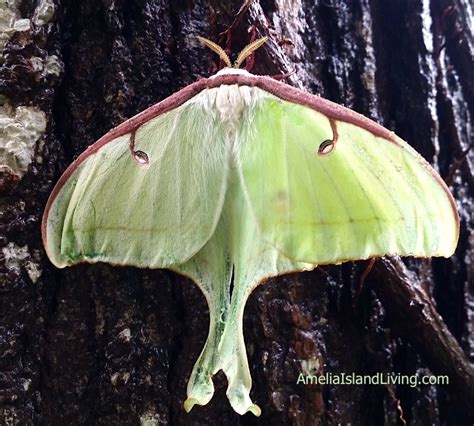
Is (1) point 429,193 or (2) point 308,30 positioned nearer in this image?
(1) point 429,193

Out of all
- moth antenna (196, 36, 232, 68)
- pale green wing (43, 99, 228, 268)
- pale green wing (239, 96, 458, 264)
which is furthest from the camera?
moth antenna (196, 36, 232, 68)

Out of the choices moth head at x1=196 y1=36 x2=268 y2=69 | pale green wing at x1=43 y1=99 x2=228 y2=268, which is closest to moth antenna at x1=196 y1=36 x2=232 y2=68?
moth head at x1=196 y1=36 x2=268 y2=69

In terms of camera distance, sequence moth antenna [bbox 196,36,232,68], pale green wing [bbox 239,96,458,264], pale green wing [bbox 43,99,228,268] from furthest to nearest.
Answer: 1. moth antenna [bbox 196,36,232,68]
2. pale green wing [bbox 43,99,228,268]
3. pale green wing [bbox 239,96,458,264]

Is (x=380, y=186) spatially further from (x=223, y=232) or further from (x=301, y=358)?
(x=301, y=358)

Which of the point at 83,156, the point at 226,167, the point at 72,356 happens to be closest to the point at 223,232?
the point at 226,167

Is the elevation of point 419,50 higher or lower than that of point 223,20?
higher

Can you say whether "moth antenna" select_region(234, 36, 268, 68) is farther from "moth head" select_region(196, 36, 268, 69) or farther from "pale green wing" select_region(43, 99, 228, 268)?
"pale green wing" select_region(43, 99, 228, 268)

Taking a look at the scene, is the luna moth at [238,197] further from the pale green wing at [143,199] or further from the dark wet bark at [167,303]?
the dark wet bark at [167,303]
